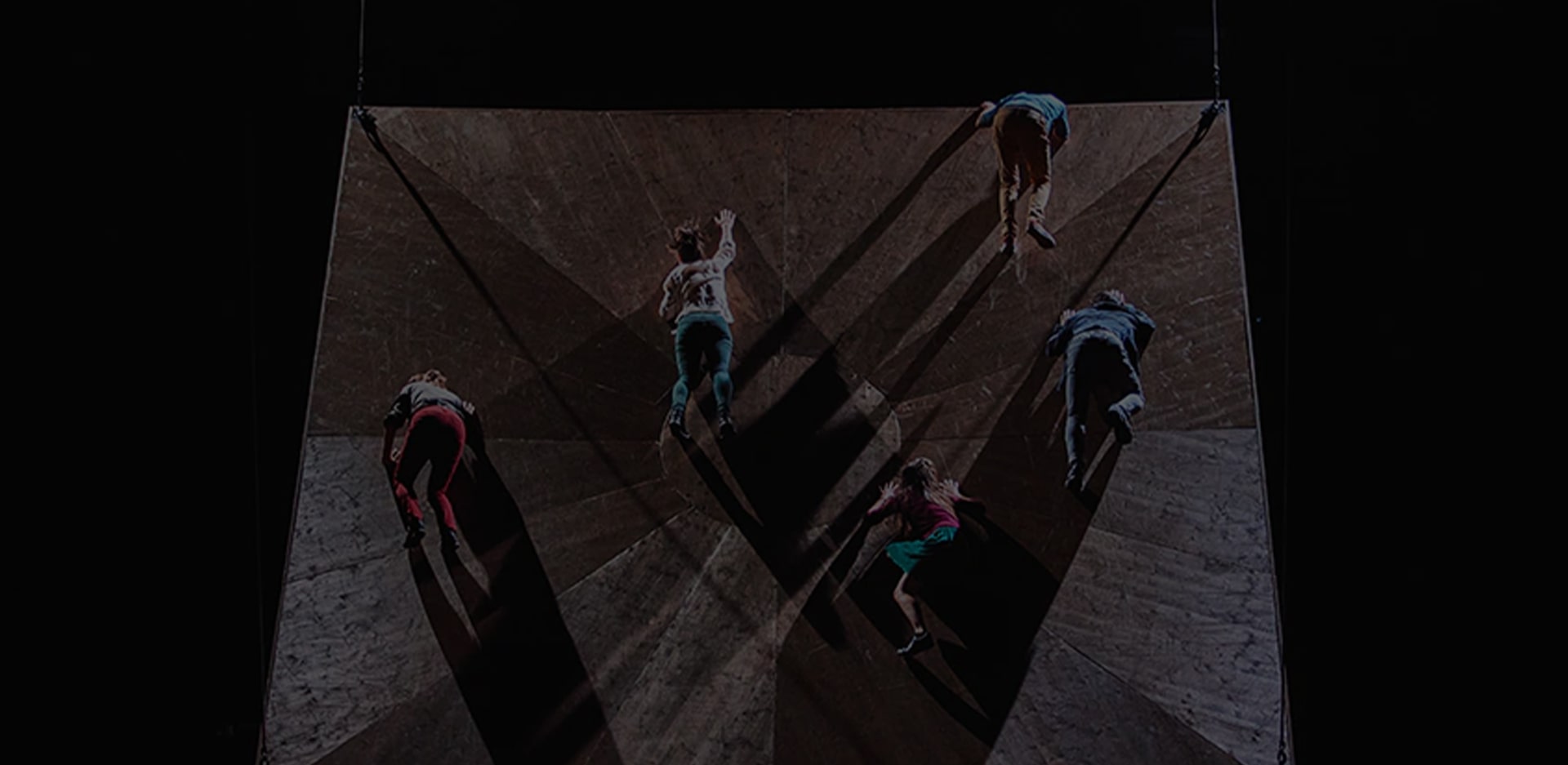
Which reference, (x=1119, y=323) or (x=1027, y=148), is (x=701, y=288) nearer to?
(x=1027, y=148)

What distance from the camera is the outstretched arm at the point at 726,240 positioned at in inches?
387

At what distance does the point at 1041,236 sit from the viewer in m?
9.80

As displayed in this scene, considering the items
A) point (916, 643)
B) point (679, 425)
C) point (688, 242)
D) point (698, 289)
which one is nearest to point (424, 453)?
point (679, 425)

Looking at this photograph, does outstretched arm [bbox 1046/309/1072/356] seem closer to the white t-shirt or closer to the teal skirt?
the teal skirt

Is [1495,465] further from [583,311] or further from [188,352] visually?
[188,352]

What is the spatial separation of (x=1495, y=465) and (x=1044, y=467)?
2393 mm

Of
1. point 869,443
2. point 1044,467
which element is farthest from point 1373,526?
point 869,443

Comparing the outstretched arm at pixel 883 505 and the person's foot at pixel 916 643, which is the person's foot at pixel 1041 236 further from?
the person's foot at pixel 916 643

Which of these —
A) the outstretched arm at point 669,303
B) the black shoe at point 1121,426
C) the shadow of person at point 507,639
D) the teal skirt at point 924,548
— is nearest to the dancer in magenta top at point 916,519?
the teal skirt at point 924,548

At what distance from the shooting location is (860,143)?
1009 centimetres

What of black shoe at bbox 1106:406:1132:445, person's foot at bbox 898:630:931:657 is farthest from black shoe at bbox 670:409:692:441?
black shoe at bbox 1106:406:1132:445

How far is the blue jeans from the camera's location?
9641 millimetres

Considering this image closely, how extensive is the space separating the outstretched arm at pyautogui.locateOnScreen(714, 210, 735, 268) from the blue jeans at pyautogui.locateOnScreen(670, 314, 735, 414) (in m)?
0.36

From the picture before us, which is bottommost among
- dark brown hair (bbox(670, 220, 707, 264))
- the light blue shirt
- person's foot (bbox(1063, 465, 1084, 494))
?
person's foot (bbox(1063, 465, 1084, 494))
